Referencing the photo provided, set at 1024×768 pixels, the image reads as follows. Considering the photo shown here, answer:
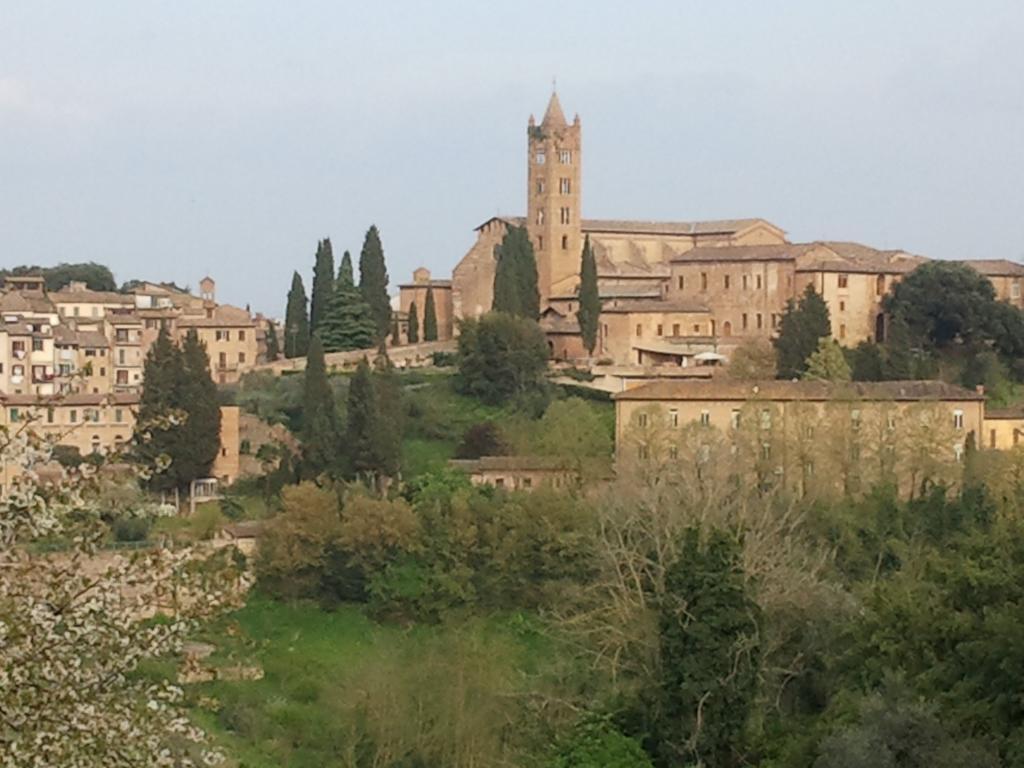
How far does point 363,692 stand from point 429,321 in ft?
96.1

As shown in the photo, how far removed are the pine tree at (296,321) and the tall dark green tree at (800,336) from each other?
13562 mm

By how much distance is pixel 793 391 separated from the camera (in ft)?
129

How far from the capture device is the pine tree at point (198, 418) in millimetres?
36969

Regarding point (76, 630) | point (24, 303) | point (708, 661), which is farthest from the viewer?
point (24, 303)

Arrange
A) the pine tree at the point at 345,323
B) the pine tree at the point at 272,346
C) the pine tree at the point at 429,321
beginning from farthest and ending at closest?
1. the pine tree at the point at 429,321
2. the pine tree at the point at 272,346
3. the pine tree at the point at 345,323

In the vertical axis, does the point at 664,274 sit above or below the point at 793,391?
above

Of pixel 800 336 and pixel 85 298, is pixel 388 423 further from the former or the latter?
pixel 85 298

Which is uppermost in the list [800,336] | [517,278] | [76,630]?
[517,278]

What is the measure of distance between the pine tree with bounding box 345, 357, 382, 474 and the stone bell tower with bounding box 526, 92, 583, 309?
17.7 metres

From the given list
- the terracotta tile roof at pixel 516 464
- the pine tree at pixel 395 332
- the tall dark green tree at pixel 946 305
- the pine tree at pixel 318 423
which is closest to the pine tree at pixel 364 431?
the pine tree at pixel 318 423

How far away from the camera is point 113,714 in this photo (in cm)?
775

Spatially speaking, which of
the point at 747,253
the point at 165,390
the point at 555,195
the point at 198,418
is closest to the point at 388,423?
the point at 198,418

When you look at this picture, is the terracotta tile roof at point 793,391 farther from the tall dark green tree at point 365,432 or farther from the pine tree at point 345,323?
the pine tree at point 345,323

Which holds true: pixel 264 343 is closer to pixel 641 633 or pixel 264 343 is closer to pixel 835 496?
pixel 835 496
